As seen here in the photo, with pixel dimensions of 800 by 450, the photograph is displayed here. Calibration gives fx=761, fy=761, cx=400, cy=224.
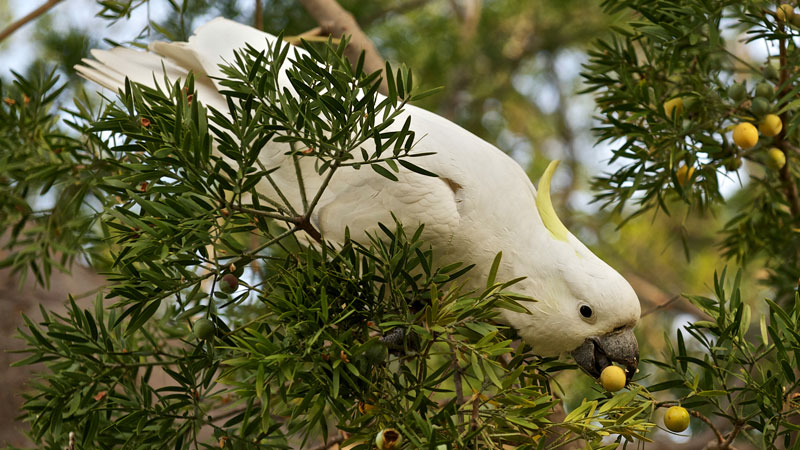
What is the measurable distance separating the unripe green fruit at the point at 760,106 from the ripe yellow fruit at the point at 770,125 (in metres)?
0.01

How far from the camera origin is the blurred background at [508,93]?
1968 millimetres

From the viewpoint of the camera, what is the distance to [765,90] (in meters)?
1.13

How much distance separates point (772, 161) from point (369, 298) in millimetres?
728

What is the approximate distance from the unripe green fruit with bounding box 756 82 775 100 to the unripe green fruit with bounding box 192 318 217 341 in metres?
0.86

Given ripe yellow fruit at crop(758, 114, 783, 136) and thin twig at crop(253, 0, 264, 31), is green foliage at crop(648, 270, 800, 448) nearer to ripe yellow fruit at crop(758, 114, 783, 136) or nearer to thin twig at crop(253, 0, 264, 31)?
ripe yellow fruit at crop(758, 114, 783, 136)

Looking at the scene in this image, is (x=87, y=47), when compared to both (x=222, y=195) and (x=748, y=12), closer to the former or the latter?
(x=222, y=195)

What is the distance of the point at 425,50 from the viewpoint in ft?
8.49

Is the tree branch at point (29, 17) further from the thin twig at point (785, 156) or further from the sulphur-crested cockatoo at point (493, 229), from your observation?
the thin twig at point (785, 156)

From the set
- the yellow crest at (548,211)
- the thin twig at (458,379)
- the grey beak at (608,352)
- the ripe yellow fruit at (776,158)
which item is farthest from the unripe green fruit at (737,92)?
the thin twig at (458,379)

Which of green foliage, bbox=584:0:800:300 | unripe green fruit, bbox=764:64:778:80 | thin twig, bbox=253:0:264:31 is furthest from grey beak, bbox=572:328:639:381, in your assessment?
thin twig, bbox=253:0:264:31

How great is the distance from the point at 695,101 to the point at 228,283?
2.52ft

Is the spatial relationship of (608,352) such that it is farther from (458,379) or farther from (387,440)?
(387,440)

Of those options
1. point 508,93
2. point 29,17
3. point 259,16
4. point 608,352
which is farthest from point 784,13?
Answer: point 508,93

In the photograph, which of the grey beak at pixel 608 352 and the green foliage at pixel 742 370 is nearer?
the green foliage at pixel 742 370
